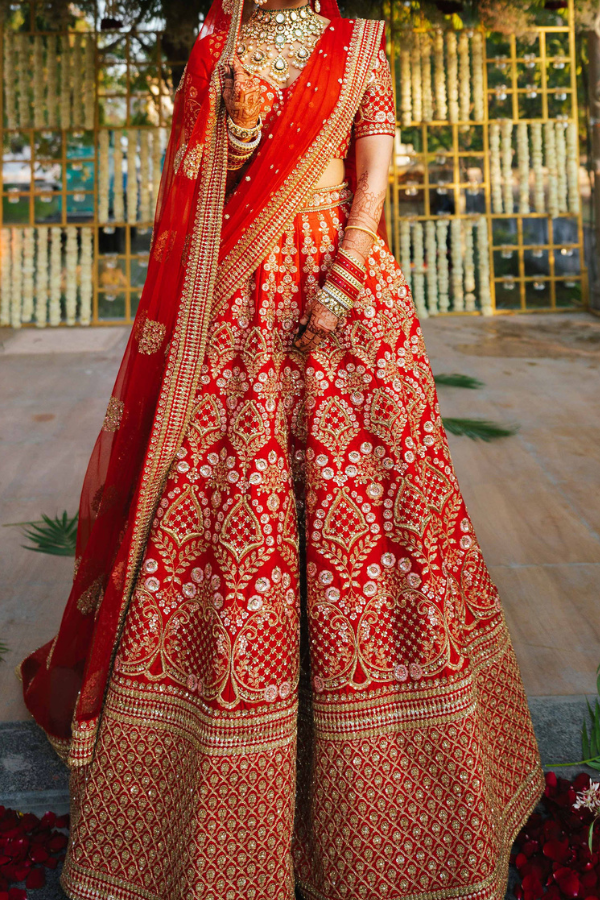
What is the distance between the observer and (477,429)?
10.9ft

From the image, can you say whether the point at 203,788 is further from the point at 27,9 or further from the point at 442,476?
the point at 27,9

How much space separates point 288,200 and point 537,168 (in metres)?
5.14

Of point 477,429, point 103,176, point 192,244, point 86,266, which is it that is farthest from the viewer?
point 86,266

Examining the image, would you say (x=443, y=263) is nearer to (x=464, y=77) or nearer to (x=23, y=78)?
(x=464, y=77)

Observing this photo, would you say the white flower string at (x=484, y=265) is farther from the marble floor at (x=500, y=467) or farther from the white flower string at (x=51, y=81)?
the white flower string at (x=51, y=81)

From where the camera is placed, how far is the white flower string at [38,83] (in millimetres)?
5605

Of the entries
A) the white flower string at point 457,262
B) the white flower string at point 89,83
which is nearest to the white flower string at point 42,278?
the white flower string at point 89,83

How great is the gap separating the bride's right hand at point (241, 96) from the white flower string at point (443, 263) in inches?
189

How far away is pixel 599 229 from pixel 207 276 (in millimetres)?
5056

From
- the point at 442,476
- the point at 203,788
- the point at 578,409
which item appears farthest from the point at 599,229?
the point at 203,788

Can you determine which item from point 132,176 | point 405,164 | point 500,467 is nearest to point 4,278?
point 132,176

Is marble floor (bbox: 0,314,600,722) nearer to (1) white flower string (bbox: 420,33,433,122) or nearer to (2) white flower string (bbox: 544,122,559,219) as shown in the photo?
(2) white flower string (bbox: 544,122,559,219)

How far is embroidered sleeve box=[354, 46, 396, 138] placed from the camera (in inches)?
53.7

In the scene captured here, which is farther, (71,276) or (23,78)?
(71,276)
